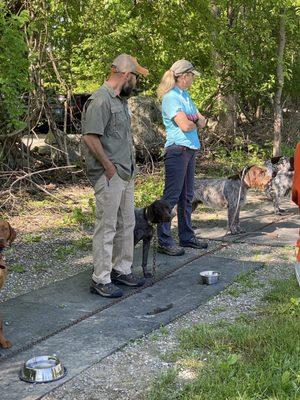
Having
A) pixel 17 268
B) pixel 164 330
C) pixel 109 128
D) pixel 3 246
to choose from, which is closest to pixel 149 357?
pixel 164 330

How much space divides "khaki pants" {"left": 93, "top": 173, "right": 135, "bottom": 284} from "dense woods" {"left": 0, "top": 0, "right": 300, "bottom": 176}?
340cm

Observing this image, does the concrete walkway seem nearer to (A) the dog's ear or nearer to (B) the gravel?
(B) the gravel

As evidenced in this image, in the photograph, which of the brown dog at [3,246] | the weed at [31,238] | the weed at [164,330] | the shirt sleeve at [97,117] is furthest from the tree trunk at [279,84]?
the brown dog at [3,246]

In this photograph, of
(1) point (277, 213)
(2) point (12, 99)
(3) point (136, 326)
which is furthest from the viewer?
(1) point (277, 213)

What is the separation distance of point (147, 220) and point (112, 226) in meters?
0.77

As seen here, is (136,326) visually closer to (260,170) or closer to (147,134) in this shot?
(260,170)

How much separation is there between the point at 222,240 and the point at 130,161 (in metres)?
2.63

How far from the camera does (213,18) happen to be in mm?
11914

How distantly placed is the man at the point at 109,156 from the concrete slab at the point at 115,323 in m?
0.36


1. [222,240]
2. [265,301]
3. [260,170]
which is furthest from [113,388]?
[260,170]

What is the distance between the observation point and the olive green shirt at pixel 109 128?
4988 mm

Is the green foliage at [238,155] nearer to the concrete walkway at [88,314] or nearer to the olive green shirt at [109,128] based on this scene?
the concrete walkway at [88,314]

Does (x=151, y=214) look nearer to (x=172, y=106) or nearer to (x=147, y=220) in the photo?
(x=147, y=220)

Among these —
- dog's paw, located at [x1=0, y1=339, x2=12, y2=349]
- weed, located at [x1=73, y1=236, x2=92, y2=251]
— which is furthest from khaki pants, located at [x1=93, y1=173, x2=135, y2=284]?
weed, located at [x1=73, y1=236, x2=92, y2=251]
